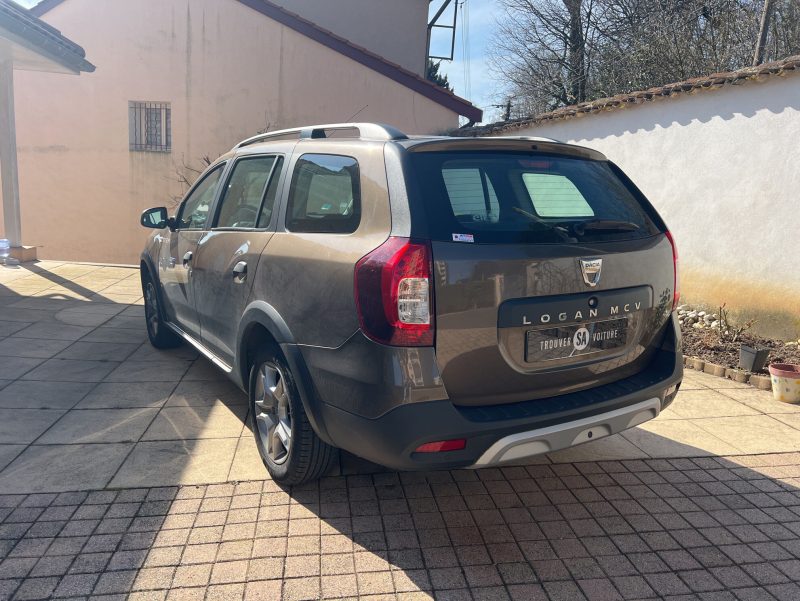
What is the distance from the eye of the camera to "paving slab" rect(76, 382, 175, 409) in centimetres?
423

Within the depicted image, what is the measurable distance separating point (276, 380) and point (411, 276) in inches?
46.9

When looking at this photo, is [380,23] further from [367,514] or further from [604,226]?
[367,514]

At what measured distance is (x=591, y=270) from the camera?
2.66m

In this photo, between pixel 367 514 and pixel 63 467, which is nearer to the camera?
pixel 367 514

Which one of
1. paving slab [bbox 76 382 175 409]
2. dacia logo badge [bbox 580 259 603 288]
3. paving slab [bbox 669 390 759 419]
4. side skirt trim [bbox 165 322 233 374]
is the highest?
dacia logo badge [bbox 580 259 603 288]

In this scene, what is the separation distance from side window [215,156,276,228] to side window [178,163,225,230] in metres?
0.24

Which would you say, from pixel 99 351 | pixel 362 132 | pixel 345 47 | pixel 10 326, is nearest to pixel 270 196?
pixel 362 132

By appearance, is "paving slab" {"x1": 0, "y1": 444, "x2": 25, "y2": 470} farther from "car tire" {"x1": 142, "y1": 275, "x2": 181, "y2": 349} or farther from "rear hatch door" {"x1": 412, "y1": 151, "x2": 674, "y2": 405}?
"rear hatch door" {"x1": 412, "y1": 151, "x2": 674, "y2": 405}

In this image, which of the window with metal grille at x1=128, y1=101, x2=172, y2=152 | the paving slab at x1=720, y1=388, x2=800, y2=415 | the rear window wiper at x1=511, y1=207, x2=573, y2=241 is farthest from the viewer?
the window with metal grille at x1=128, y1=101, x2=172, y2=152

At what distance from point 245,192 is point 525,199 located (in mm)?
1813

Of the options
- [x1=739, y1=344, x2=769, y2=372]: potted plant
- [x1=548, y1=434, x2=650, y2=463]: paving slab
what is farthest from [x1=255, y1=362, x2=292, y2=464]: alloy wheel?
[x1=739, y1=344, x2=769, y2=372]: potted plant

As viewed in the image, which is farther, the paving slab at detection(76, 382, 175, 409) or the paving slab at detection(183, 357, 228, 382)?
the paving slab at detection(183, 357, 228, 382)

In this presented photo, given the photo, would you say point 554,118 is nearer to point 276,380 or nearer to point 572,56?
point 276,380

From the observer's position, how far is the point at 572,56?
63.3 ft
